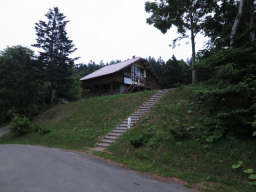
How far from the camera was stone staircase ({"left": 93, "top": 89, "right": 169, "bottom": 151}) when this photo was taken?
7.97 m

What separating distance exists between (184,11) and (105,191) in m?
15.2

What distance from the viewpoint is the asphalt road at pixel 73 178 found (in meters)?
3.55

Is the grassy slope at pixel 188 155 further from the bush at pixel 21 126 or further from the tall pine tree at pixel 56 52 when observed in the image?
the tall pine tree at pixel 56 52

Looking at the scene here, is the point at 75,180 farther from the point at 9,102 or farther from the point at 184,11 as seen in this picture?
the point at 9,102

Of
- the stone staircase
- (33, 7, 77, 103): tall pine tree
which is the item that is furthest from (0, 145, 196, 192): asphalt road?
(33, 7, 77, 103): tall pine tree

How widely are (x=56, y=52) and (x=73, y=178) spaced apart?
1892 centimetres

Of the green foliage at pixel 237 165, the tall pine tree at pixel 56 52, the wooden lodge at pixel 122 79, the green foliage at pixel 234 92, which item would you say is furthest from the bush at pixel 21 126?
the green foliage at pixel 237 165

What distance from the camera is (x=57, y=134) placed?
35.5ft

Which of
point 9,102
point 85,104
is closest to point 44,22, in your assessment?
point 9,102

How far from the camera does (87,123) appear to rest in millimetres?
11539

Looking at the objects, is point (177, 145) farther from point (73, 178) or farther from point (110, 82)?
point (110, 82)

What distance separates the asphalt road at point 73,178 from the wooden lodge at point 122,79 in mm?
15272

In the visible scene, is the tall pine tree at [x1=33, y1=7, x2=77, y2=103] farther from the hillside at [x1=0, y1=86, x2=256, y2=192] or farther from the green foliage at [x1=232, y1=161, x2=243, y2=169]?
the green foliage at [x1=232, y1=161, x2=243, y2=169]

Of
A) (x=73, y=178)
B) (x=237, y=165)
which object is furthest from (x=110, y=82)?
(x=237, y=165)
